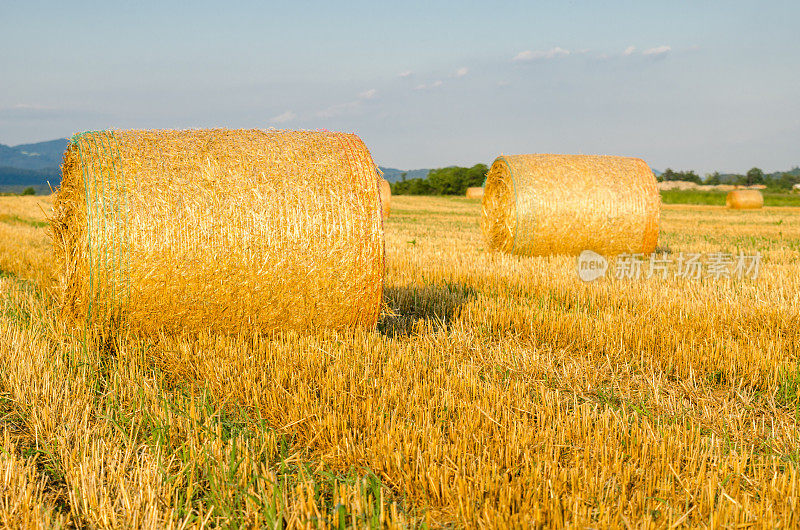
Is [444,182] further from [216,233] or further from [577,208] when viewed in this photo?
[216,233]

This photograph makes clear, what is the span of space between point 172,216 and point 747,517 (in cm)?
407

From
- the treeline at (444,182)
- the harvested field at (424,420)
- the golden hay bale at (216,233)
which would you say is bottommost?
the harvested field at (424,420)

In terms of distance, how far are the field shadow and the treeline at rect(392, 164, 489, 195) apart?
67.5m

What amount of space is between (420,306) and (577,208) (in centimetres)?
470

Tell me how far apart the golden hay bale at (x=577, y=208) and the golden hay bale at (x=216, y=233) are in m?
5.44

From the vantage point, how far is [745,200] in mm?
32719

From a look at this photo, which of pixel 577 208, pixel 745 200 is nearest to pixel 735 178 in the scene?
pixel 745 200

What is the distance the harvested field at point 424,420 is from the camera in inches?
99.0

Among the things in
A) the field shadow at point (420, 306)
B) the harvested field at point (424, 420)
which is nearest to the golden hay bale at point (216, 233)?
the harvested field at point (424, 420)

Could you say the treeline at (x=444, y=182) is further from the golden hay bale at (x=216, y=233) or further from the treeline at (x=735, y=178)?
the golden hay bale at (x=216, y=233)

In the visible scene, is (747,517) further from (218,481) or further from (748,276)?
(748,276)

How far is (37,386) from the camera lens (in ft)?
12.2

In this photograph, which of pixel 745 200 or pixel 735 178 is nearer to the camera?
pixel 745 200

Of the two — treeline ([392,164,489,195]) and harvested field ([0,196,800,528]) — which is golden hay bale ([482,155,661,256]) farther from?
treeline ([392,164,489,195])
